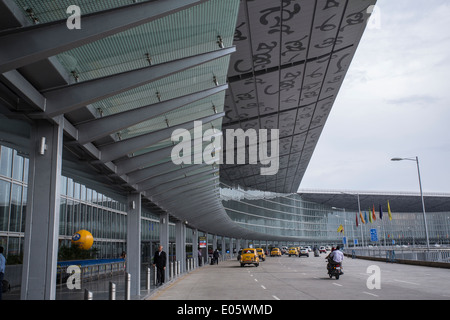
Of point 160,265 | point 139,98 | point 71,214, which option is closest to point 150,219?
point 71,214

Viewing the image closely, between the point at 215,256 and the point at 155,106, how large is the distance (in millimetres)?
37561

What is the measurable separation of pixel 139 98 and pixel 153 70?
6.31 feet

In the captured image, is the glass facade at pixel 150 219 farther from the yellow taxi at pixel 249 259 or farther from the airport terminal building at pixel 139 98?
the yellow taxi at pixel 249 259

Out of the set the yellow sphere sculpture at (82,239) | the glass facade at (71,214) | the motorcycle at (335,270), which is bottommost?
the motorcycle at (335,270)

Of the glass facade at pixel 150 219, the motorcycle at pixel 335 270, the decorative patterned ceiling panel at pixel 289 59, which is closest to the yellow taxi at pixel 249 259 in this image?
the glass facade at pixel 150 219

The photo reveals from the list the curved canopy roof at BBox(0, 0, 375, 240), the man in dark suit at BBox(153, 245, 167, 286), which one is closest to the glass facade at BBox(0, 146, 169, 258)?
the man in dark suit at BBox(153, 245, 167, 286)

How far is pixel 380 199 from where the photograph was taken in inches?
4589

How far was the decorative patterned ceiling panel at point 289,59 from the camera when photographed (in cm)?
1722

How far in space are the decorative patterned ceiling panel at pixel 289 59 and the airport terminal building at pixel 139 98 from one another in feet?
0.25
